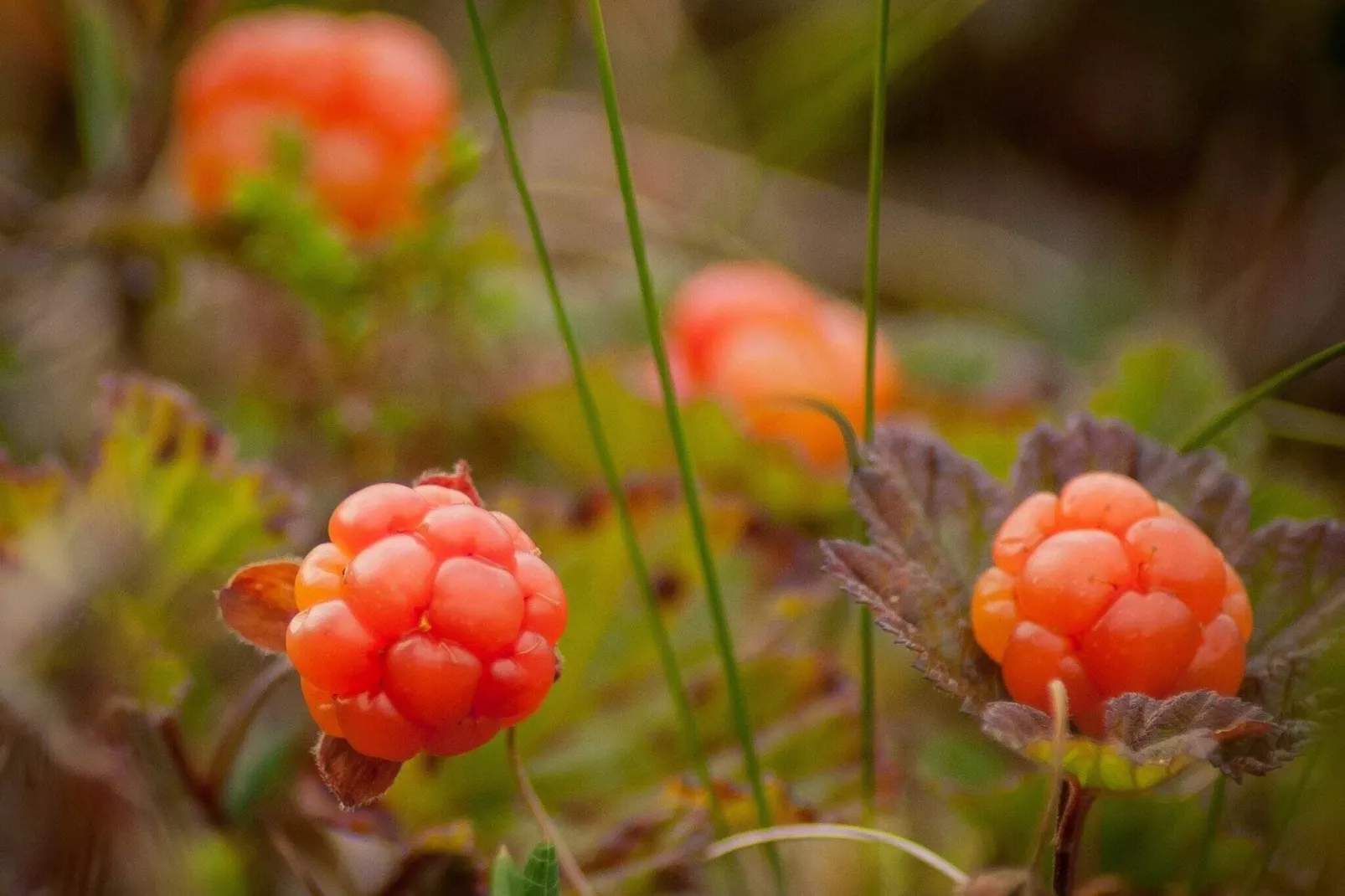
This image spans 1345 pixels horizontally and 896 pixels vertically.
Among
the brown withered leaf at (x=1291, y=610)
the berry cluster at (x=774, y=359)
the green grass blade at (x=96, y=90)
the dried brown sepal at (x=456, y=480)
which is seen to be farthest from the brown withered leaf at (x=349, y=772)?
the green grass blade at (x=96, y=90)

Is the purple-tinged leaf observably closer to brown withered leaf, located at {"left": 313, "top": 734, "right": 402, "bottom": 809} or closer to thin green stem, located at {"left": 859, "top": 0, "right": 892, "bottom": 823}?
thin green stem, located at {"left": 859, "top": 0, "right": 892, "bottom": 823}

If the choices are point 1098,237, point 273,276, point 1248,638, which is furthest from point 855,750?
point 1098,237

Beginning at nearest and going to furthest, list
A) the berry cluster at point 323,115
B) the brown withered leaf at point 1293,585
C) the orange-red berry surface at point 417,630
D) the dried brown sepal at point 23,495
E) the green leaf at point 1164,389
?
the orange-red berry surface at point 417,630, the brown withered leaf at point 1293,585, the dried brown sepal at point 23,495, the green leaf at point 1164,389, the berry cluster at point 323,115

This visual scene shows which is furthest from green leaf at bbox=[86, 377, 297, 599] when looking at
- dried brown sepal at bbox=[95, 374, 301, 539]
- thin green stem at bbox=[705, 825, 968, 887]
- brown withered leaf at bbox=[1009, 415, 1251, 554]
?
brown withered leaf at bbox=[1009, 415, 1251, 554]

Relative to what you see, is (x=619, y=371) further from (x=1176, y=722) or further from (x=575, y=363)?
(x=1176, y=722)

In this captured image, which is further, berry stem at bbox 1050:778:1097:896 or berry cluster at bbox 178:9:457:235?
berry cluster at bbox 178:9:457:235

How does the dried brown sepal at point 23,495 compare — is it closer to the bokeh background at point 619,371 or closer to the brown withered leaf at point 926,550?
the bokeh background at point 619,371

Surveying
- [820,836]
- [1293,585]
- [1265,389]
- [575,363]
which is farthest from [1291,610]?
[575,363]
